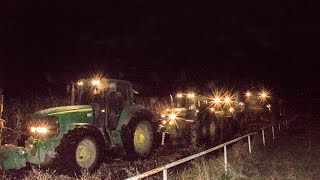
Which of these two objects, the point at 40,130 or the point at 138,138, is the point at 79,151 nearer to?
the point at 40,130

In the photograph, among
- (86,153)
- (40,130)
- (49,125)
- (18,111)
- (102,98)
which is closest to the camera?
(40,130)

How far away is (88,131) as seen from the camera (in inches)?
338

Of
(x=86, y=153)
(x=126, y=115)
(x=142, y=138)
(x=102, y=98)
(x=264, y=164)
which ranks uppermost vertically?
(x=102, y=98)

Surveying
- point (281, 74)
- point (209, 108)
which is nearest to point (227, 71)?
point (281, 74)

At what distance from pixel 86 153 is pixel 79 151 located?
255mm

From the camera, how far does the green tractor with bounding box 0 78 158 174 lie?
812cm

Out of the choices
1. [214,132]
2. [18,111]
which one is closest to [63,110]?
[18,111]

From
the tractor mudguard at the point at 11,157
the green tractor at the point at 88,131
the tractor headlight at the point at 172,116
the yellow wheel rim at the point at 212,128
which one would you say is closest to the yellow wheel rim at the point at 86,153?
the green tractor at the point at 88,131

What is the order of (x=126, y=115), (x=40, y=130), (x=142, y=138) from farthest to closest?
(x=142, y=138), (x=126, y=115), (x=40, y=130)

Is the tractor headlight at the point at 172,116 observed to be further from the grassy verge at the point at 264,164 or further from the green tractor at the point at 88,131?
the grassy verge at the point at 264,164

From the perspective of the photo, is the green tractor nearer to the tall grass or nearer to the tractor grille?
the tractor grille

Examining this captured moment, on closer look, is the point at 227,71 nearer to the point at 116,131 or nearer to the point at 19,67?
the point at 19,67

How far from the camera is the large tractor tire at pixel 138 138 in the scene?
999cm

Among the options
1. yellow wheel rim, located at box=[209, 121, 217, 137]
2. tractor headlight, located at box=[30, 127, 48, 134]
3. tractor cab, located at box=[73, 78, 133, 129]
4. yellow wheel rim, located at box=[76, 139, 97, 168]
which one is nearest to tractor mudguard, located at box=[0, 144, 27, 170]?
tractor headlight, located at box=[30, 127, 48, 134]
